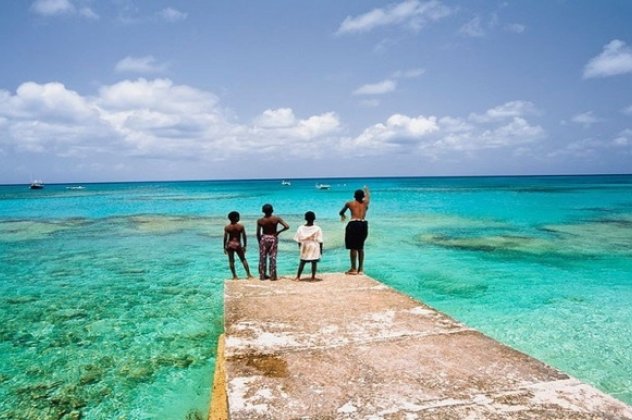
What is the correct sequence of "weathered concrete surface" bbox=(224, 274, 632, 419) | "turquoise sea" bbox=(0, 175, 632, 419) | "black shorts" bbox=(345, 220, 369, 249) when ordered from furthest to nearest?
1. "black shorts" bbox=(345, 220, 369, 249)
2. "turquoise sea" bbox=(0, 175, 632, 419)
3. "weathered concrete surface" bbox=(224, 274, 632, 419)

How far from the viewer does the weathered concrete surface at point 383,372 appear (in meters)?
2.94

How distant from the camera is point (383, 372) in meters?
3.50

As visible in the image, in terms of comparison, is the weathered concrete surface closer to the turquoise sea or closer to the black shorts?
the turquoise sea

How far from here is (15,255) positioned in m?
16.0

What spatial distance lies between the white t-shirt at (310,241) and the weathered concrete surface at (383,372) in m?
1.94

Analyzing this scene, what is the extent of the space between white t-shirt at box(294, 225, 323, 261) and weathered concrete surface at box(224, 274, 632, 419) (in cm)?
194

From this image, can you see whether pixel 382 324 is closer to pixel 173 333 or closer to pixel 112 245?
pixel 173 333

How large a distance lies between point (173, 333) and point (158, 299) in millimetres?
2334

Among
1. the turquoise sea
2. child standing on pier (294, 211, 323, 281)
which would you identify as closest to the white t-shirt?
child standing on pier (294, 211, 323, 281)

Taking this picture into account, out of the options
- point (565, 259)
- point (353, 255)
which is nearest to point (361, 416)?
point (353, 255)

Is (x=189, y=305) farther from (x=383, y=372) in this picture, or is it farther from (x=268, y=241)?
(x=383, y=372)

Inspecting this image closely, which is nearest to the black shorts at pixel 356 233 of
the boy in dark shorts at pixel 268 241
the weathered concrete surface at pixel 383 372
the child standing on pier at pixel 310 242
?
the child standing on pier at pixel 310 242

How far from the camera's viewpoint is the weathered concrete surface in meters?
2.94

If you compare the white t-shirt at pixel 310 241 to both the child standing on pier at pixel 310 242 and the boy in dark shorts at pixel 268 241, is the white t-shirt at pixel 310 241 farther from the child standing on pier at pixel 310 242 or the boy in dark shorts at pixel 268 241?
the boy in dark shorts at pixel 268 241
